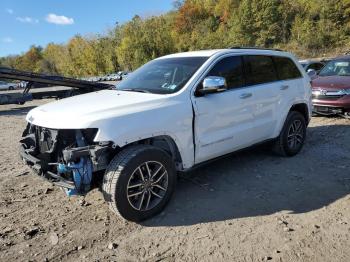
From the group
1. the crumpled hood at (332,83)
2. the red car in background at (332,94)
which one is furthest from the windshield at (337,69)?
the crumpled hood at (332,83)

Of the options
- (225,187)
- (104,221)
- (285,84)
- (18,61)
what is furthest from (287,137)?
(18,61)

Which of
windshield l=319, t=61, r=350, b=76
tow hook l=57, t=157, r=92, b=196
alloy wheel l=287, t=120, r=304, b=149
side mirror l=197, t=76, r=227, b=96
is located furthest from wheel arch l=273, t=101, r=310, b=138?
windshield l=319, t=61, r=350, b=76

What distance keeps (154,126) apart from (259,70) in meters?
2.39

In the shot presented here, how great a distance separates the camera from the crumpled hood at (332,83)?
30.1 feet

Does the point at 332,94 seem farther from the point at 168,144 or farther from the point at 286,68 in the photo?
the point at 168,144

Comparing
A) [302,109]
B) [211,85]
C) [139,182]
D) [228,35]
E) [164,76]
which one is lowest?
[139,182]

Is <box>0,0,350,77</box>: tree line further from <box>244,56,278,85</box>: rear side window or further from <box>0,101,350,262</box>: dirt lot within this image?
<box>0,101,350,262</box>: dirt lot

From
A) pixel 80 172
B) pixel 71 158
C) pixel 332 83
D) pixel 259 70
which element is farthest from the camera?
pixel 332 83

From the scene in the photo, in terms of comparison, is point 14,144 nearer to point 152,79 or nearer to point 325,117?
point 152,79

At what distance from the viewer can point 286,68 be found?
632cm

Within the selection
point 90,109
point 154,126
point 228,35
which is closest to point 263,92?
point 154,126

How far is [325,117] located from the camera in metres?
9.89

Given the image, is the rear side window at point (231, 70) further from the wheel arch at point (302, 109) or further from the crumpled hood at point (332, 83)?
the crumpled hood at point (332, 83)

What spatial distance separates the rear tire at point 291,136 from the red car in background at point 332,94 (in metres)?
3.02
